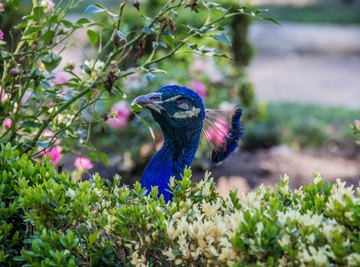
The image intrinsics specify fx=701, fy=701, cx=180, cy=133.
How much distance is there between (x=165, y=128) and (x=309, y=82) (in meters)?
9.60

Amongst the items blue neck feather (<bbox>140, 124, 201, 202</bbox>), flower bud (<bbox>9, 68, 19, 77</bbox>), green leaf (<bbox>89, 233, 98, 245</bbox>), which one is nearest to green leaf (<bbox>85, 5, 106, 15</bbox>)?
flower bud (<bbox>9, 68, 19, 77</bbox>)

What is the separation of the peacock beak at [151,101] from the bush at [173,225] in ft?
1.07

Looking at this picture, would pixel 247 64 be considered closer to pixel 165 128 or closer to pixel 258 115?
pixel 258 115

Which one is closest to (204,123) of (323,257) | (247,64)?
(323,257)

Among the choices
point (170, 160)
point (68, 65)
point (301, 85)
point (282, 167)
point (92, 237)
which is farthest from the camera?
point (301, 85)

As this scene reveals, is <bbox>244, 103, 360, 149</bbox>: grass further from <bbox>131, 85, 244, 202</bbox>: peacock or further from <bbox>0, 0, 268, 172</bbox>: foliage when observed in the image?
<bbox>131, 85, 244, 202</bbox>: peacock

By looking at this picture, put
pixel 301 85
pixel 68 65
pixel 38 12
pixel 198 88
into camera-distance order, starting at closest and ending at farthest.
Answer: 1. pixel 38 12
2. pixel 68 65
3. pixel 198 88
4. pixel 301 85

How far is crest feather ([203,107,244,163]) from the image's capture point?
286 cm

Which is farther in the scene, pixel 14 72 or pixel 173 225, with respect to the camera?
pixel 14 72

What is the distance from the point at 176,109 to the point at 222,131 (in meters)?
0.26

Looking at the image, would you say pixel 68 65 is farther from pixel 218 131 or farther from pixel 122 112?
pixel 122 112

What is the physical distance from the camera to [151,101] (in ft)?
8.87

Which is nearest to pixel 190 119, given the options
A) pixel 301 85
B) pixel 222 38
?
pixel 222 38

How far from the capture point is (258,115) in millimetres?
7594
